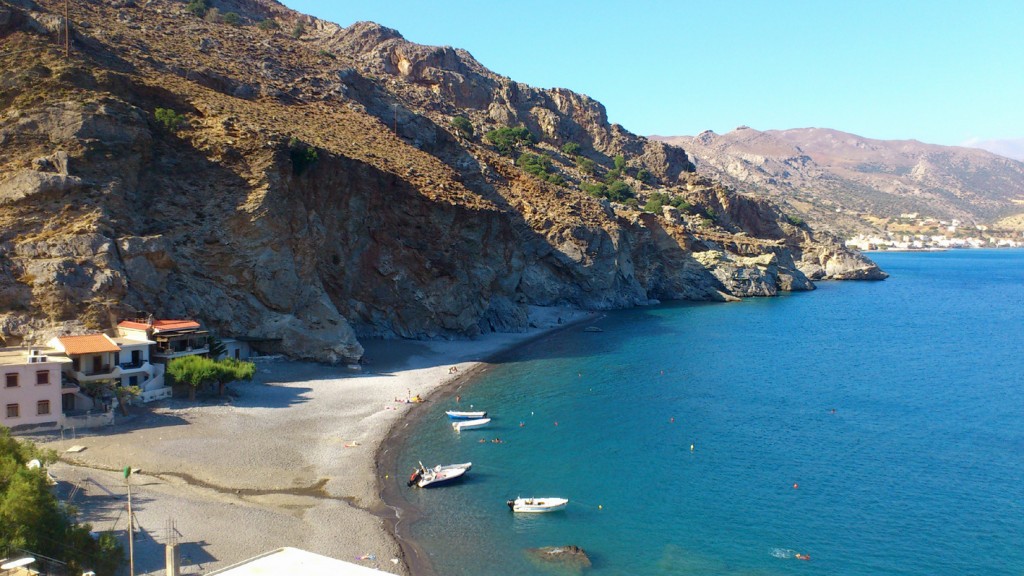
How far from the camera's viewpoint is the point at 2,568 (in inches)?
714

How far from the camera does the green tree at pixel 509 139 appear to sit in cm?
11619

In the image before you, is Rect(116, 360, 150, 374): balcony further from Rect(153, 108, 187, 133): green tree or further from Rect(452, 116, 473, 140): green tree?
Rect(452, 116, 473, 140): green tree

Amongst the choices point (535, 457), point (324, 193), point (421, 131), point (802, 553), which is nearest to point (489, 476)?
point (535, 457)

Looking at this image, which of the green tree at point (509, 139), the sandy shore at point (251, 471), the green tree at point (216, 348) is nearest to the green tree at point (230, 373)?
the sandy shore at point (251, 471)

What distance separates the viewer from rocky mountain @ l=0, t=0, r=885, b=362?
142 feet

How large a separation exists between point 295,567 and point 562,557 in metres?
12.5

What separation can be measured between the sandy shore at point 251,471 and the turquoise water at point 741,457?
2.62m

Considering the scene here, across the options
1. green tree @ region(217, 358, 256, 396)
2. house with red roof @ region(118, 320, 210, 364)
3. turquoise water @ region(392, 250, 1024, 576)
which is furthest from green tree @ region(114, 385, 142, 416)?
turquoise water @ region(392, 250, 1024, 576)

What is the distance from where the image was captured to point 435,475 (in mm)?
33406

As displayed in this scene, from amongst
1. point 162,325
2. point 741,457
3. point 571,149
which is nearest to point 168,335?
point 162,325

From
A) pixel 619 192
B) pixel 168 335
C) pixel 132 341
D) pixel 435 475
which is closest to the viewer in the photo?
pixel 435 475

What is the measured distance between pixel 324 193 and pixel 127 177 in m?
15.5

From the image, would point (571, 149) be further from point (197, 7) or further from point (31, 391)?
point (31, 391)

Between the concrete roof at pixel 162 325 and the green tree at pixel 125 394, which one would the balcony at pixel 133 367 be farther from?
the concrete roof at pixel 162 325
